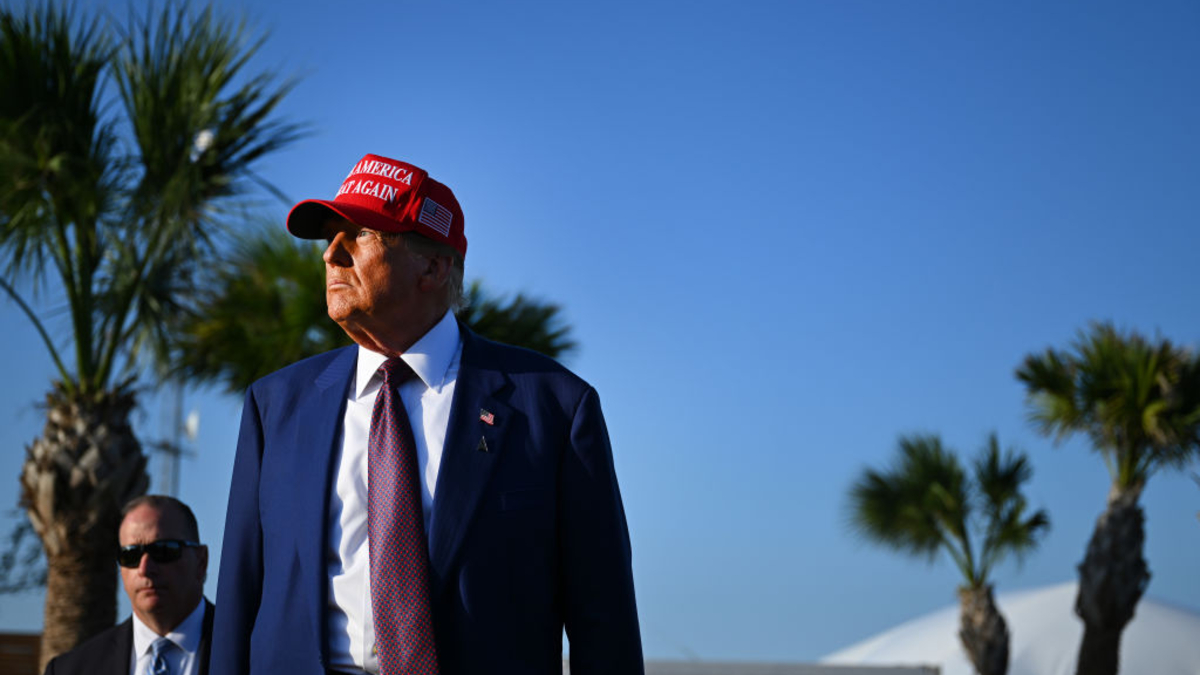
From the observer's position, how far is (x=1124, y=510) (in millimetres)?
19000

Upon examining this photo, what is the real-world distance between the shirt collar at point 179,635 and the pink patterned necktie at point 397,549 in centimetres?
240

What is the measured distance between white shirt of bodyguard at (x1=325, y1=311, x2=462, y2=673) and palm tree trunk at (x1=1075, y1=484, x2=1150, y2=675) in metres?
18.3

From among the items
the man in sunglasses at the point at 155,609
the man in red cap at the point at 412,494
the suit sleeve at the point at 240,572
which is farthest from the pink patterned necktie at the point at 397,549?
the man in sunglasses at the point at 155,609

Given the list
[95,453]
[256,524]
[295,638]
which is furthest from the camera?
[95,453]

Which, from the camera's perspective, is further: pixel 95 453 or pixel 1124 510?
pixel 1124 510

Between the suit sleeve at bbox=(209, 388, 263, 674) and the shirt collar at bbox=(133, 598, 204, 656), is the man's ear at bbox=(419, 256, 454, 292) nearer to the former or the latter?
the suit sleeve at bbox=(209, 388, 263, 674)

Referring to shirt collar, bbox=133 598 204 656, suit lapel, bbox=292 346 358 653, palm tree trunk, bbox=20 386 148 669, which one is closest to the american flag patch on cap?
suit lapel, bbox=292 346 358 653

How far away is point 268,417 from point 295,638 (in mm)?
546

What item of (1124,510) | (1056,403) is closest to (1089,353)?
(1056,403)

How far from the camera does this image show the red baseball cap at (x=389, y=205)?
2.71 m

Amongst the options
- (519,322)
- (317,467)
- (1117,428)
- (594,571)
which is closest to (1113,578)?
(1117,428)

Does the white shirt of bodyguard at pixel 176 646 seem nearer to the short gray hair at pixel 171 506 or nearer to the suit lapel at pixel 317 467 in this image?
the short gray hair at pixel 171 506

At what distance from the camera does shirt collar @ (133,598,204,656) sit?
181 inches

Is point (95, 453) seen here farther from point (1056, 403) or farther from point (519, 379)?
point (1056, 403)
